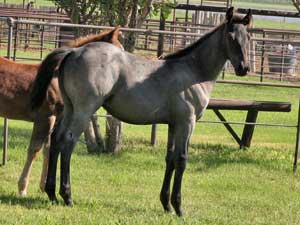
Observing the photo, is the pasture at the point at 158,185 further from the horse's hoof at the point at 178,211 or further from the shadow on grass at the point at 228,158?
the horse's hoof at the point at 178,211

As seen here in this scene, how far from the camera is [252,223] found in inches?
299

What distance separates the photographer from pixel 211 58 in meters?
7.96

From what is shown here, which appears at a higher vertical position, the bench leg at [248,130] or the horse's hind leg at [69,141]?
the horse's hind leg at [69,141]

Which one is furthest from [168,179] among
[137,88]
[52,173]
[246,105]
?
[246,105]

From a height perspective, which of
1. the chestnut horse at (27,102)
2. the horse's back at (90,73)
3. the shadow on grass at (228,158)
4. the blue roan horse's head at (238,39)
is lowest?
the shadow on grass at (228,158)

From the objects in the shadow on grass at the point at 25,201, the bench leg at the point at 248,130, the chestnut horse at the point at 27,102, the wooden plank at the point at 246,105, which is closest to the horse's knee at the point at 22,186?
the chestnut horse at the point at 27,102

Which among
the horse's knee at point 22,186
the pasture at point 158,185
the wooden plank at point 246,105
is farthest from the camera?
the wooden plank at point 246,105

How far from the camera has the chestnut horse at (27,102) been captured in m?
8.35

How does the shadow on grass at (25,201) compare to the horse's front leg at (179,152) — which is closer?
the shadow on grass at (25,201)

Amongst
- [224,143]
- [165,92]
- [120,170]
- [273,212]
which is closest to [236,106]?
[224,143]

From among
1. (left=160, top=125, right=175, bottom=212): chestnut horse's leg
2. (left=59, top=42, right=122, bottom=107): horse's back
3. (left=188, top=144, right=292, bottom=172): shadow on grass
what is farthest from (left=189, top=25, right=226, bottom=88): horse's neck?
(left=188, top=144, right=292, bottom=172): shadow on grass

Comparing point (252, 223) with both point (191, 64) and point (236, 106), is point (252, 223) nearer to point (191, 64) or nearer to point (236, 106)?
point (191, 64)

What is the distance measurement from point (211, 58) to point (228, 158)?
13.6ft

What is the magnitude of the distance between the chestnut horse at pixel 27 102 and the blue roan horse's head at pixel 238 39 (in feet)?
4.62
